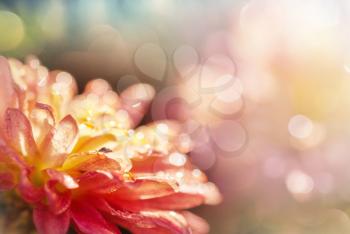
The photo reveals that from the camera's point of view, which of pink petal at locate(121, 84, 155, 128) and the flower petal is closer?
the flower petal

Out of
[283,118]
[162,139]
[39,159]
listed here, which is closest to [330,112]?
[283,118]

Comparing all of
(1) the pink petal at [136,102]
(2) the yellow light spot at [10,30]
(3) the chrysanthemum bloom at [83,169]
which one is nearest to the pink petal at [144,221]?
(3) the chrysanthemum bloom at [83,169]

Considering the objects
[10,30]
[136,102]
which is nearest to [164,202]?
[136,102]

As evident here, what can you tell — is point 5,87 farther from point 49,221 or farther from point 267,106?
point 267,106

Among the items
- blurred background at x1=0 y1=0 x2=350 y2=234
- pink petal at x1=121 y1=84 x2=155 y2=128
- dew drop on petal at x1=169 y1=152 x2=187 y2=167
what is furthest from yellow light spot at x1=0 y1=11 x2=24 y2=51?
dew drop on petal at x1=169 y1=152 x2=187 y2=167

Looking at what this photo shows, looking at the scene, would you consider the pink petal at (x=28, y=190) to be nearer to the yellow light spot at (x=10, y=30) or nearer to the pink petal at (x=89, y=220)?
the pink petal at (x=89, y=220)

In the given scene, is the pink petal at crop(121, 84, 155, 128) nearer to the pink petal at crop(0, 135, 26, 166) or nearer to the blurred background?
the blurred background

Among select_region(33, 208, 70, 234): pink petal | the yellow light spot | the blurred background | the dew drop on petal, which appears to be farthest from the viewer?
the yellow light spot
